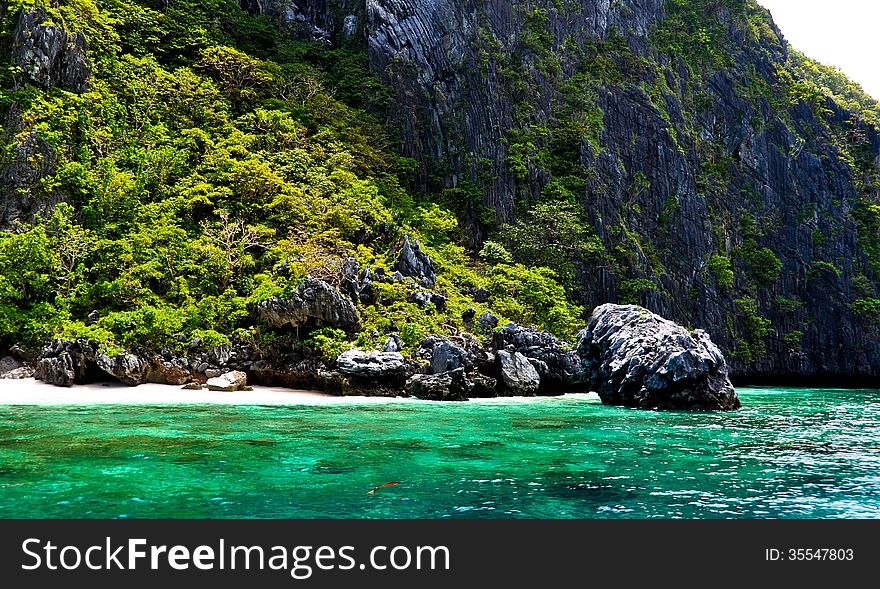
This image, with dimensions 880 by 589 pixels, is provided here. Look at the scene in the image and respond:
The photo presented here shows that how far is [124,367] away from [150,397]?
2634 mm

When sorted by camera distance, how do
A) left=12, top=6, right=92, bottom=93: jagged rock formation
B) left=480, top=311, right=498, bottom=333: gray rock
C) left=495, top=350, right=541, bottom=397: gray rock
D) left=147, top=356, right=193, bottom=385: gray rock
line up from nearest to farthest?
left=147, top=356, right=193, bottom=385: gray rock → left=495, top=350, right=541, bottom=397: gray rock → left=480, top=311, right=498, bottom=333: gray rock → left=12, top=6, right=92, bottom=93: jagged rock formation

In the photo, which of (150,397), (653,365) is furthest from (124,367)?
(653,365)

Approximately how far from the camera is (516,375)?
24094 millimetres

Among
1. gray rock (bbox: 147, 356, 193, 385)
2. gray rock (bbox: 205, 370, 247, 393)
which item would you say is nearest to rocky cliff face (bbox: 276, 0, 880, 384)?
gray rock (bbox: 205, 370, 247, 393)

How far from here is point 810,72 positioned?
71.1 metres

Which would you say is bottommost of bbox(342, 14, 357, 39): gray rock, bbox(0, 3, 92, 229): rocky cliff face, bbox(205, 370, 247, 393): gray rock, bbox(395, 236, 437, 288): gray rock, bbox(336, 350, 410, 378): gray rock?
bbox(205, 370, 247, 393): gray rock

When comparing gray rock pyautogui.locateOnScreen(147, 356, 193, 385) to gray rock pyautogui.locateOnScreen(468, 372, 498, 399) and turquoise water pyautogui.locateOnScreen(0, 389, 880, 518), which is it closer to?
turquoise water pyautogui.locateOnScreen(0, 389, 880, 518)

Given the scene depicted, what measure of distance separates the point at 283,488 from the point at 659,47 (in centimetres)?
5851

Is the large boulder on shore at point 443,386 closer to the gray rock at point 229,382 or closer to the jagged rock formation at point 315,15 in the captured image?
the gray rock at point 229,382

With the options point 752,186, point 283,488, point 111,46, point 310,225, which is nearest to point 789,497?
point 283,488

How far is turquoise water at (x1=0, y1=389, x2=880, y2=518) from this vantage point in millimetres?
6207

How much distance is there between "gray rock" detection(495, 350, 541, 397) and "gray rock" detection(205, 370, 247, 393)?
1008 centimetres

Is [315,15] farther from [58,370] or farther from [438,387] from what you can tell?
[438,387]
